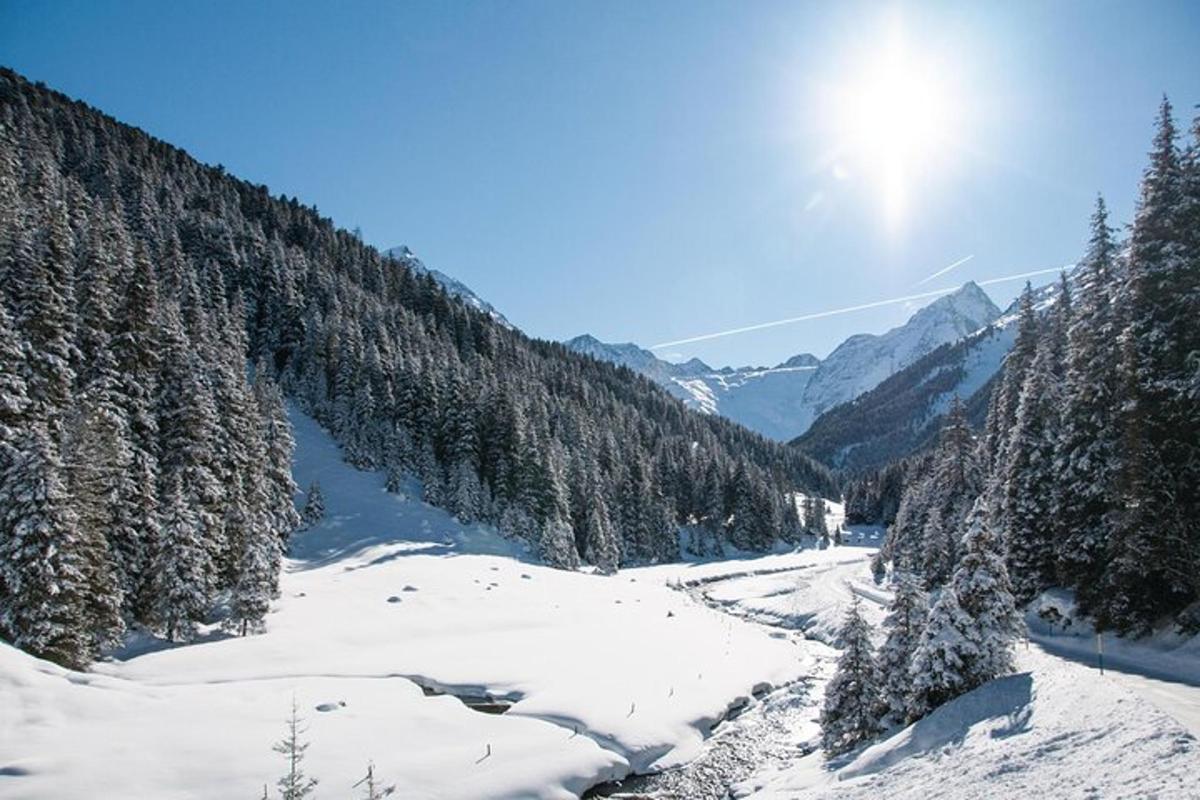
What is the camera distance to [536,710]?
24125mm

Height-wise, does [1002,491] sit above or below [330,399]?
below

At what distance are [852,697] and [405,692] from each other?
16604mm

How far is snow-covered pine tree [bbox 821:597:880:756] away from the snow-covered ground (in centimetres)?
98

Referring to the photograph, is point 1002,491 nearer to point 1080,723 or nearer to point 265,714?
point 1080,723

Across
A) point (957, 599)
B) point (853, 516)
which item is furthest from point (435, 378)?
point (853, 516)

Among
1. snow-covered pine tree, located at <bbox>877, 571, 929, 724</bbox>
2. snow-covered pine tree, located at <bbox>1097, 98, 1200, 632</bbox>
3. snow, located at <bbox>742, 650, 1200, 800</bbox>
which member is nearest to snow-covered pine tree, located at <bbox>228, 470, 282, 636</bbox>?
snow, located at <bbox>742, 650, 1200, 800</bbox>

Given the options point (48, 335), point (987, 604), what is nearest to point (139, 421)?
point (48, 335)

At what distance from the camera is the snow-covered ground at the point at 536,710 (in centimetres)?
1353

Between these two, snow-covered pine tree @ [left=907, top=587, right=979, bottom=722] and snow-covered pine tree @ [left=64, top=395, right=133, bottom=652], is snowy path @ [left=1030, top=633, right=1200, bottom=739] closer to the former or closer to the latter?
snow-covered pine tree @ [left=907, top=587, right=979, bottom=722]

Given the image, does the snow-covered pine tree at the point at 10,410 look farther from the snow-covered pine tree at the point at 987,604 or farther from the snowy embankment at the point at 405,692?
the snow-covered pine tree at the point at 987,604

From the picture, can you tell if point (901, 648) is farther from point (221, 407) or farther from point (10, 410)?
point (221, 407)

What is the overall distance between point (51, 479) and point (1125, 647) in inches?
1550

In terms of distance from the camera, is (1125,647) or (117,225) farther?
(117,225)

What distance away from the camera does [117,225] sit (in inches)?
1960
